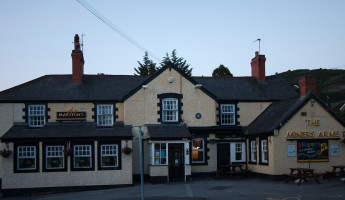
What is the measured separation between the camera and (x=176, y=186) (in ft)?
68.0

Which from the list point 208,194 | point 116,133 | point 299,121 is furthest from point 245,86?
point 208,194

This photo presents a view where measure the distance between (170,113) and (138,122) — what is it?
89.0 inches

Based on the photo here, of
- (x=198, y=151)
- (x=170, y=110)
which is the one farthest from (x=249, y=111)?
(x=170, y=110)

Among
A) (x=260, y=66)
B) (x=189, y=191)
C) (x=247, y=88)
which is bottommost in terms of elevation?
(x=189, y=191)

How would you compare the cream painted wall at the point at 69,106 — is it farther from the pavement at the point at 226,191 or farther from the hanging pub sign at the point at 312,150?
the hanging pub sign at the point at 312,150

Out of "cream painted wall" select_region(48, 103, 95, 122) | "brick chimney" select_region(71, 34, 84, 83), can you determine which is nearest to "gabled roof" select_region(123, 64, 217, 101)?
"cream painted wall" select_region(48, 103, 95, 122)

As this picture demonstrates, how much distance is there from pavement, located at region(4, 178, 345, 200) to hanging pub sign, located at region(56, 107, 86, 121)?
200 inches

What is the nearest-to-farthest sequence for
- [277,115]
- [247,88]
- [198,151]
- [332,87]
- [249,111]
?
1. [277,115]
2. [198,151]
3. [249,111]
4. [247,88]
5. [332,87]

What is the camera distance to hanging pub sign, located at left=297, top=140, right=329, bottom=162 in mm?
22297

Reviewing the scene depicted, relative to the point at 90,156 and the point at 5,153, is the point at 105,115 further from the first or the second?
the point at 5,153

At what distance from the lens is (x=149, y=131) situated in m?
23.5

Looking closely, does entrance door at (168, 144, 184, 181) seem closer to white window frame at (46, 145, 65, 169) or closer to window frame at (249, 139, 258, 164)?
window frame at (249, 139, 258, 164)

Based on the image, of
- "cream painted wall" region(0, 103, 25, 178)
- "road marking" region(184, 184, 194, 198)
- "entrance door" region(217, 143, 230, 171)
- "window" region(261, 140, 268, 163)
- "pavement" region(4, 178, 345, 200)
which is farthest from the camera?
"entrance door" region(217, 143, 230, 171)

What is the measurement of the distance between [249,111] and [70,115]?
12468 millimetres
